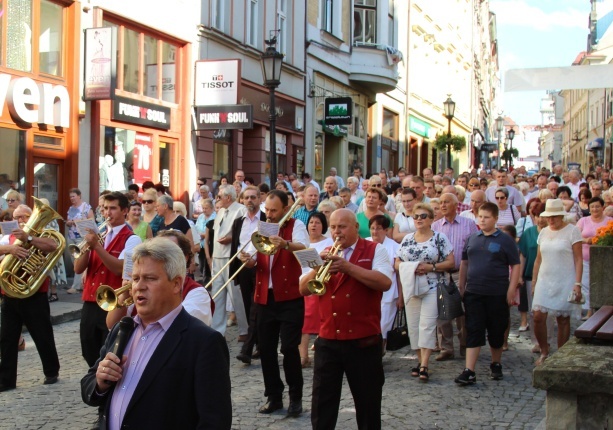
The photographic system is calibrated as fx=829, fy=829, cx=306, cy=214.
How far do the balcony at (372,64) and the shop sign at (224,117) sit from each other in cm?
1125

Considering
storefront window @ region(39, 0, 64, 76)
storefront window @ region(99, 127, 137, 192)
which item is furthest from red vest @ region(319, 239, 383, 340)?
storefront window @ region(99, 127, 137, 192)

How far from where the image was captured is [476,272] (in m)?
8.60

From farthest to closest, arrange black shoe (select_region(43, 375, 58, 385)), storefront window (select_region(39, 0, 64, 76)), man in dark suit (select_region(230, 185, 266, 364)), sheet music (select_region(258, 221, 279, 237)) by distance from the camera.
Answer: storefront window (select_region(39, 0, 64, 76)) < man in dark suit (select_region(230, 185, 266, 364)) < black shoe (select_region(43, 375, 58, 385)) < sheet music (select_region(258, 221, 279, 237))

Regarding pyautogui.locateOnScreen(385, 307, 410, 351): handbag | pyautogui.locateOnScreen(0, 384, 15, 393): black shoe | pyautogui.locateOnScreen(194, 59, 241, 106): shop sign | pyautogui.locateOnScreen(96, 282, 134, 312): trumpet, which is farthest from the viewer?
pyautogui.locateOnScreen(194, 59, 241, 106): shop sign

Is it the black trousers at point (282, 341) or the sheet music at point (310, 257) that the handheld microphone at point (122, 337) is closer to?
the sheet music at point (310, 257)

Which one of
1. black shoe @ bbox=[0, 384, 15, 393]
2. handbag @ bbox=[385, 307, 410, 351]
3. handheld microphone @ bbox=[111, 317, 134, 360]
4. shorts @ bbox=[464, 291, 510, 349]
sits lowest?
black shoe @ bbox=[0, 384, 15, 393]

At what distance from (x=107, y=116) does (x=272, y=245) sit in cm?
1068

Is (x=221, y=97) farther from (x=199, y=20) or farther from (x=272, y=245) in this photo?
(x=272, y=245)

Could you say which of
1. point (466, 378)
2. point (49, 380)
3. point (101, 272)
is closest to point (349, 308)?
point (101, 272)

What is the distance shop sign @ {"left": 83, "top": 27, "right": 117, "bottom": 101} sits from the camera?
15.9m

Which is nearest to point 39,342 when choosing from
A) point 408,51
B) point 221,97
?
point 221,97

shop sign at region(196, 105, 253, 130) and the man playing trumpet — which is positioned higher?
shop sign at region(196, 105, 253, 130)

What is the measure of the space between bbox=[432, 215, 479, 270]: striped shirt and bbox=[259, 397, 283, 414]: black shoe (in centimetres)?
319

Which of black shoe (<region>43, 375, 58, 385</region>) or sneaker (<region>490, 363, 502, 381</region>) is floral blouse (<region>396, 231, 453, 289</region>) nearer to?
sneaker (<region>490, 363, 502, 381</region>)
